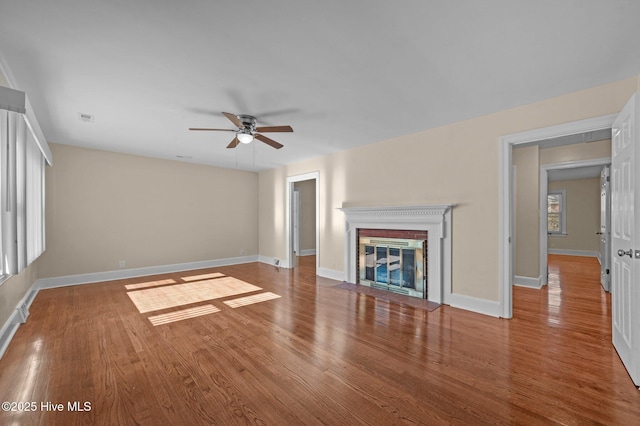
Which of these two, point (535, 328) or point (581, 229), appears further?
point (581, 229)

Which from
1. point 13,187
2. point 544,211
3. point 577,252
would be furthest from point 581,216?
point 13,187

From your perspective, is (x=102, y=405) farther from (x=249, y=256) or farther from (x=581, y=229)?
(x=581, y=229)

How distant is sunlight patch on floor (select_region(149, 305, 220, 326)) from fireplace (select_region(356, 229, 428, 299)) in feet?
8.23

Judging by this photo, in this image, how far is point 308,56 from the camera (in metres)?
2.22

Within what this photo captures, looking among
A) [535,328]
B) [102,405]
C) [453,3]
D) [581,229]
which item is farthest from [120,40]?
[581,229]

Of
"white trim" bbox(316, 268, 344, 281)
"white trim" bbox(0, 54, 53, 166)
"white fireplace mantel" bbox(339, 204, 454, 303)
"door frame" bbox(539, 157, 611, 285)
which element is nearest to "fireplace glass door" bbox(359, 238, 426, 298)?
"white fireplace mantel" bbox(339, 204, 454, 303)

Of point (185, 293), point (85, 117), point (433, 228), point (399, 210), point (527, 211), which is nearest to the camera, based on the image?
point (85, 117)

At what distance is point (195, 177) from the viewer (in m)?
6.54

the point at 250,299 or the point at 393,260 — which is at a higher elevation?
the point at 393,260

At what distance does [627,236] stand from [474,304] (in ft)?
5.65

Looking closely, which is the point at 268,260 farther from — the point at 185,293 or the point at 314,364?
the point at 314,364

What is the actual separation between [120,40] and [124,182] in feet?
14.5

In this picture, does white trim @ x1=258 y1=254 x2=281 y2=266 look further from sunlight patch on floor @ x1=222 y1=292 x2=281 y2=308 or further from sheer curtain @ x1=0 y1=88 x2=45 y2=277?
sheer curtain @ x1=0 y1=88 x2=45 y2=277

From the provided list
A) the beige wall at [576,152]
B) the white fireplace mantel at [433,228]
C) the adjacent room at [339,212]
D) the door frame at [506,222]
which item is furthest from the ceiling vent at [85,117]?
the beige wall at [576,152]
